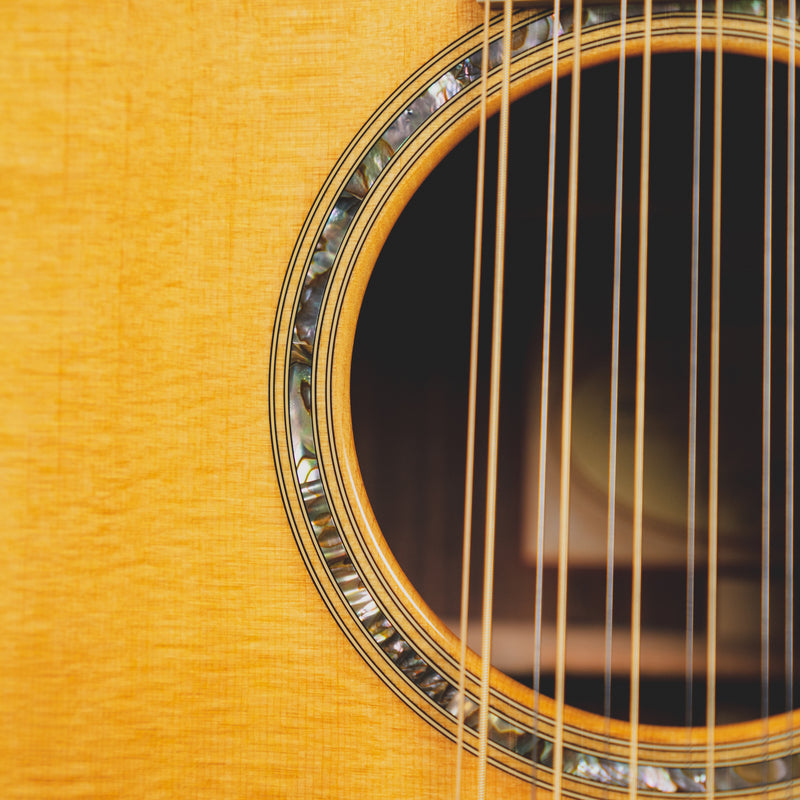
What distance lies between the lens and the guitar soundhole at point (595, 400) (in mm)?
1015

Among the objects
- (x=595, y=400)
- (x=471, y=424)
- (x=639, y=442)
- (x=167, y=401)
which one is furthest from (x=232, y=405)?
(x=595, y=400)

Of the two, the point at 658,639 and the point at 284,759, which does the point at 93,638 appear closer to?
the point at 284,759

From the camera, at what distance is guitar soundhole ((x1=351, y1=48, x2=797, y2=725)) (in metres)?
1.01

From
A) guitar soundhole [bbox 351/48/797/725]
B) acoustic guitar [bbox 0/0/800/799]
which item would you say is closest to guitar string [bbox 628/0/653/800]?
acoustic guitar [bbox 0/0/800/799]

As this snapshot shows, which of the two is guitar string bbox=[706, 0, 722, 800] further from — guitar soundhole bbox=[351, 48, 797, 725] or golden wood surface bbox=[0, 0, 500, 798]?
guitar soundhole bbox=[351, 48, 797, 725]

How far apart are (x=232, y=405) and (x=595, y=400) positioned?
1.82ft

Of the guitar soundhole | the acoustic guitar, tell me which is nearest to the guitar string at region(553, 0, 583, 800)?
the acoustic guitar

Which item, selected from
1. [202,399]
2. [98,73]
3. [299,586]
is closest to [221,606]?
[299,586]

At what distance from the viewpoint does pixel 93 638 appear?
2.21 ft

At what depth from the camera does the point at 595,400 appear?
1.04 m

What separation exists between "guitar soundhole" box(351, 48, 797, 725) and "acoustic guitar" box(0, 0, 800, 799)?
0.35 meters

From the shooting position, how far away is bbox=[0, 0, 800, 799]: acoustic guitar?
633 millimetres

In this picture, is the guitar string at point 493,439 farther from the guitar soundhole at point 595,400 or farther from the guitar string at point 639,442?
the guitar soundhole at point 595,400

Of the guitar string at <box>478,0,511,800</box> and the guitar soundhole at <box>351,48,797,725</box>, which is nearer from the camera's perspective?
the guitar string at <box>478,0,511,800</box>
